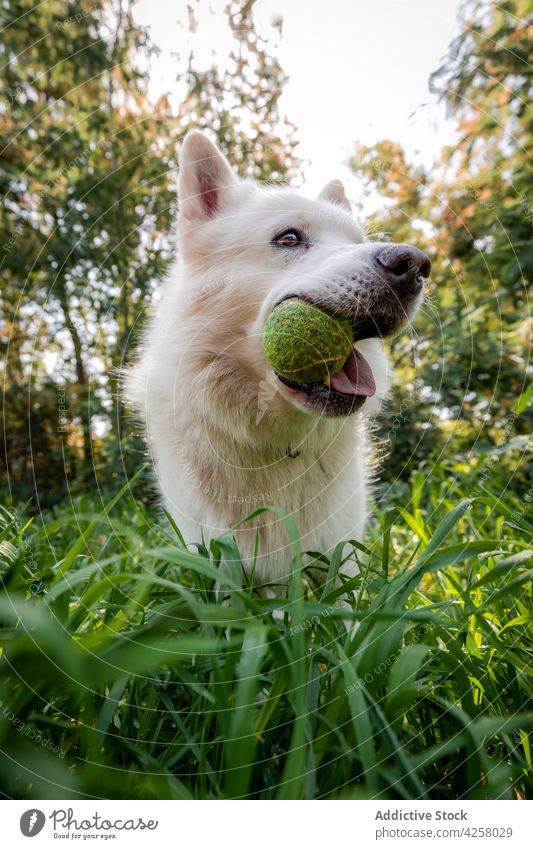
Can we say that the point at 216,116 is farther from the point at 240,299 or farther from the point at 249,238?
the point at 240,299

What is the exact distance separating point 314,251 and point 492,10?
138 cm

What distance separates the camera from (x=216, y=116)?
108 inches

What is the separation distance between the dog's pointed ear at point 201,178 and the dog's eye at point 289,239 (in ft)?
1.52

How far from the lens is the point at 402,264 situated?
164 centimetres

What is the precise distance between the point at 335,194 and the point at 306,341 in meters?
1.25

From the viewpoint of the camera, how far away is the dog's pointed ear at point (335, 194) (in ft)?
8.10

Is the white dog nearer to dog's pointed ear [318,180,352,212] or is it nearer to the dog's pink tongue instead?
the dog's pink tongue

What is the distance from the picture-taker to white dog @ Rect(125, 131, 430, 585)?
5.55ft

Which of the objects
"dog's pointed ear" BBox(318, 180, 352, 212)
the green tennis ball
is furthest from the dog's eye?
"dog's pointed ear" BBox(318, 180, 352, 212)

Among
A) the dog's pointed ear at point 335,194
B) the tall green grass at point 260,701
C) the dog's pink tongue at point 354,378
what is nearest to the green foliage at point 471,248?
the dog's pointed ear at point 335,194

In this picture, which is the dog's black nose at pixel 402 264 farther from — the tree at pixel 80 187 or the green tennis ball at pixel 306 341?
the tree at pixel 80 187

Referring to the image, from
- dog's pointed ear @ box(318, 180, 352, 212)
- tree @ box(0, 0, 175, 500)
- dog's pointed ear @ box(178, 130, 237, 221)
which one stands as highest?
tree @ box(0, 0, 175, 500)

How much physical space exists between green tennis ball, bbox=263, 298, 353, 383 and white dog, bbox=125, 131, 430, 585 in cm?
5

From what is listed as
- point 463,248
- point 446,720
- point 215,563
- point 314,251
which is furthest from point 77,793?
point 463,248
